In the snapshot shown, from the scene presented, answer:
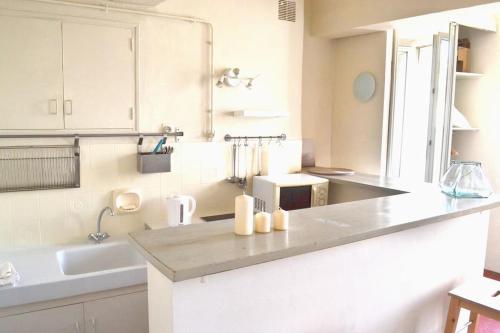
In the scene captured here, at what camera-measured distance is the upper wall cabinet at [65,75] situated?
228 cm

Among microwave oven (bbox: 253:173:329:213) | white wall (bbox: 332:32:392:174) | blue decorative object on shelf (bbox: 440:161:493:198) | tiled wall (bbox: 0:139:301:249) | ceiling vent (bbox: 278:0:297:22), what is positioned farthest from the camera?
white wall (bbox: 332:32:392:174)

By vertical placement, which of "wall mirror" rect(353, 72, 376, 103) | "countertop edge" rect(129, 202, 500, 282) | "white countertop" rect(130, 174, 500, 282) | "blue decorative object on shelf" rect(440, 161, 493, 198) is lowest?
"countertop edge" rect(129, 202, 500, 282)

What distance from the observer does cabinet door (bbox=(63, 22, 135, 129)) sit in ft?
7.98

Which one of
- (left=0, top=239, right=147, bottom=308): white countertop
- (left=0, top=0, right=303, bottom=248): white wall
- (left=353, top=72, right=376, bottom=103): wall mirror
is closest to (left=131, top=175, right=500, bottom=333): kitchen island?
(left=0, top=239, right=147, bottom=308): white countertop

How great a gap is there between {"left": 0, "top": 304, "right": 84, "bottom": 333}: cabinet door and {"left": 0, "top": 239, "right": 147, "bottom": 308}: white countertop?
0.07 m

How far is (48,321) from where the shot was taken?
195cm

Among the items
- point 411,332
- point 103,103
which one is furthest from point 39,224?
point 411,332

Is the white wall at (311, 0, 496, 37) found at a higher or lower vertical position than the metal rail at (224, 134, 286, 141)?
higher

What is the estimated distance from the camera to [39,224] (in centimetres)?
243

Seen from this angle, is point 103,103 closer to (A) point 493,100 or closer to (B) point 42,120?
(B) point 42,120

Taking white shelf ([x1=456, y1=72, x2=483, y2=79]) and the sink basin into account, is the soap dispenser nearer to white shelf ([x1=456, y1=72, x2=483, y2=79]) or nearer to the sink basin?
the sink basin

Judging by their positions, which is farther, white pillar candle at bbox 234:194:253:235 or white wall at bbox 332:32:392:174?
white wall at bbox 332:32:392:174

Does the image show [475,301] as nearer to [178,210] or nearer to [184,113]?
[178,210]

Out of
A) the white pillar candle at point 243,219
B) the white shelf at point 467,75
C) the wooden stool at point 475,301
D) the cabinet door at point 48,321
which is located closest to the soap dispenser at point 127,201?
the cabinet door at point 48,321
